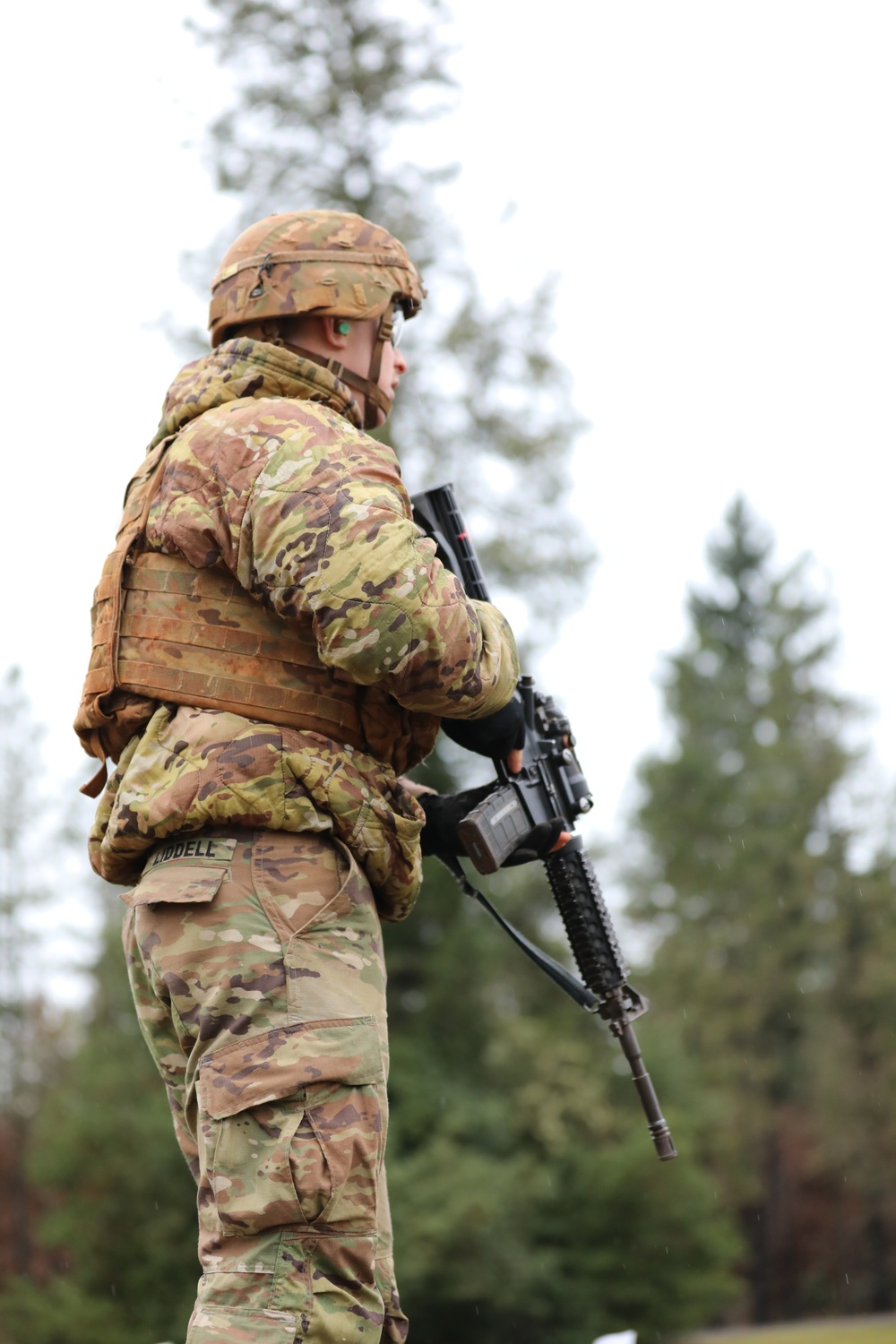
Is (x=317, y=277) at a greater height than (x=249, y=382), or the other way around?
(x=317, y=277)

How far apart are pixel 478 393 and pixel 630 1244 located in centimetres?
1236

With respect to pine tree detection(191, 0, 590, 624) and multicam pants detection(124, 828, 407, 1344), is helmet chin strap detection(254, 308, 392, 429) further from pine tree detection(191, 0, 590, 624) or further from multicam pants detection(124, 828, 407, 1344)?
pine tree detection(191, 0, 590, 624)

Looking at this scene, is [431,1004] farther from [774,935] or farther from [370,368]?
[774,935]

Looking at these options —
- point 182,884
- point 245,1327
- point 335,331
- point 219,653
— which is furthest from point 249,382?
point 245,1327

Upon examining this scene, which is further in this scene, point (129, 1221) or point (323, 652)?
point (129, 1221)

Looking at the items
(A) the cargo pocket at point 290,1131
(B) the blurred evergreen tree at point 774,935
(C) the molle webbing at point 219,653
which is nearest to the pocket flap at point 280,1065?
(A) the cargo pocket at point 290,1131

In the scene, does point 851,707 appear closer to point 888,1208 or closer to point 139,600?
point 888,1208

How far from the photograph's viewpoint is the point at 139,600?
3076mm

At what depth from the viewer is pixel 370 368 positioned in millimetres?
3416

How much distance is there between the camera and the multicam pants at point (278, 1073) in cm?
268

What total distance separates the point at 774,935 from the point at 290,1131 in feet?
118

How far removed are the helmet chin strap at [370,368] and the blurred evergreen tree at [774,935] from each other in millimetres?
29190

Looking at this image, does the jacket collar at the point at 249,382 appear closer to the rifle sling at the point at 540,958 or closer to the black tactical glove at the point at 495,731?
the black tactical glove at the point at 495,731

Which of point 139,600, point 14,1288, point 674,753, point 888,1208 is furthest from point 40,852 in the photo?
point 139,600
